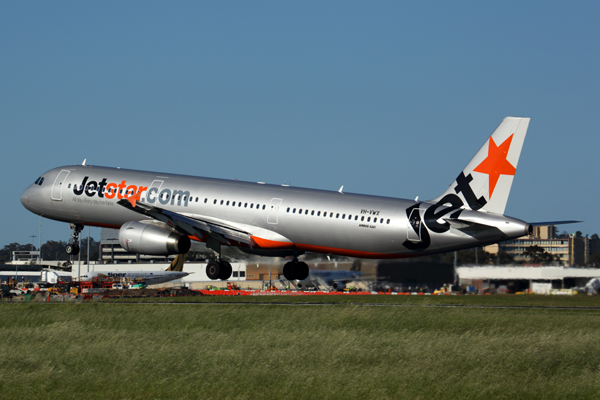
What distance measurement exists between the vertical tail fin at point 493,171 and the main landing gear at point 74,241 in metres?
23.1

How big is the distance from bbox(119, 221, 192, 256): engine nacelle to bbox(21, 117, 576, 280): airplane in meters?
0.05

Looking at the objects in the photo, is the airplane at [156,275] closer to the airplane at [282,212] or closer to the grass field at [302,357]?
the airplane at [282,212]

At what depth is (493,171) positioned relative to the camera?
3869 centimetres

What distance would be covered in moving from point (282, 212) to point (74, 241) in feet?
52.8

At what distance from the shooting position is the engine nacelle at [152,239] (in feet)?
139

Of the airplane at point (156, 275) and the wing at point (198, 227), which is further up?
the wing at point (198, 227)

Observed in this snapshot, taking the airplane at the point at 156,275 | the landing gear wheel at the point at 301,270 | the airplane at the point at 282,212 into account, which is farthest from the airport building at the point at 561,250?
the airplane at the point at 156,275

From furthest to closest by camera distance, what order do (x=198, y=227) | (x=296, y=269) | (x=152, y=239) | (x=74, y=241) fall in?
(x=74, y=241), (x=296, y=269), (x=198, y=227), (x=152, y=239)

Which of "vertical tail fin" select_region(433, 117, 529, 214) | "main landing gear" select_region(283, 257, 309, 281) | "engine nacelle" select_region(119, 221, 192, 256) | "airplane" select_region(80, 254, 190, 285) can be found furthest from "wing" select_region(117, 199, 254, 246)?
"airplane" select_region(80, 254, 190, 285)

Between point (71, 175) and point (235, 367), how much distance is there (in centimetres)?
3057

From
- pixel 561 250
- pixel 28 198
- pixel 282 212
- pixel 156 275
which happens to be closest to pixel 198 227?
pixel 282 212

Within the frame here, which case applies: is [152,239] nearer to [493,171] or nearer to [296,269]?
[296,269]

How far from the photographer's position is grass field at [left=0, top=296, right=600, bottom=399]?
1772 cm

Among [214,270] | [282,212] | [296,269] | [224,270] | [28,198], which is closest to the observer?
[282,212]
